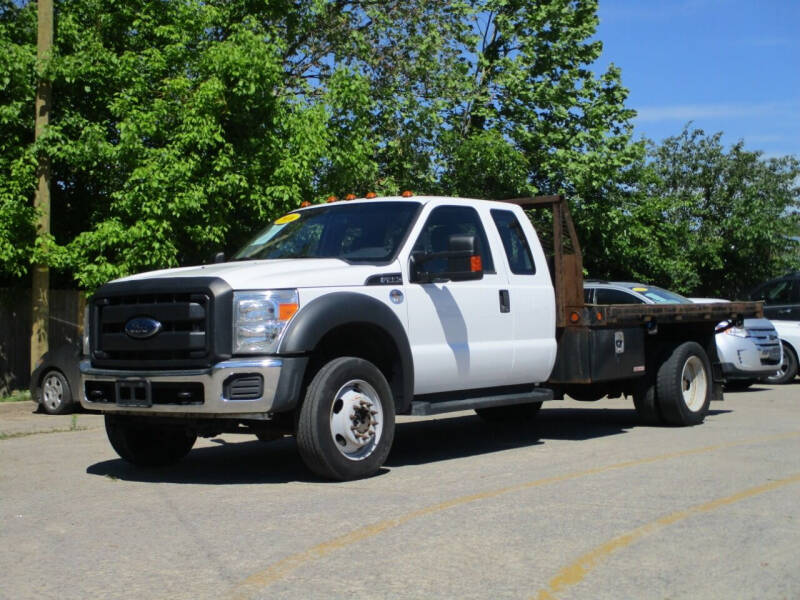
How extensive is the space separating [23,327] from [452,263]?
1193cm

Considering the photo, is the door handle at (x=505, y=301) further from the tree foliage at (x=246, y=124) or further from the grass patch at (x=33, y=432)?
the tree foliage at (x=246, y=124)

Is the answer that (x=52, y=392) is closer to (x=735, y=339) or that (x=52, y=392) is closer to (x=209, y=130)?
(x=209, y=130)

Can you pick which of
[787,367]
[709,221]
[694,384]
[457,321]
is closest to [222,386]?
[457,321]

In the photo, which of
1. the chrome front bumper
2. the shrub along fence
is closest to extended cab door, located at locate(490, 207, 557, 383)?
the chrome front bumper

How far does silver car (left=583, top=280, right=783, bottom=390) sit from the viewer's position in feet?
53.4

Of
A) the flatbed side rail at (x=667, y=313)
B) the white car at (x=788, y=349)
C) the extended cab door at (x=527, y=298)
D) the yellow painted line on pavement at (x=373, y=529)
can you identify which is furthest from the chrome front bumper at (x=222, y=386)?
the white car at (x=788, y=349)

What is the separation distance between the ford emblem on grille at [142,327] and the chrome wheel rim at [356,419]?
1397 mm

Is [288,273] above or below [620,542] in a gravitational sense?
above

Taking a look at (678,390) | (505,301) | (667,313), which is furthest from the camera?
(678,390)

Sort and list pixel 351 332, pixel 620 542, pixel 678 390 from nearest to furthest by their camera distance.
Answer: pixel 620 542
pixel 351 332
pixel 678 390

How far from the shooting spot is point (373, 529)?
19.9ft

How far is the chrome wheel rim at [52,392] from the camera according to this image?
1416 centimetres

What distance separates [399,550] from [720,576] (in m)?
1.63

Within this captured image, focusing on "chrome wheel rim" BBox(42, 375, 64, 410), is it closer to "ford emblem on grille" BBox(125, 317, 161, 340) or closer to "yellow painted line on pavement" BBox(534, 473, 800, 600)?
"ford emblem on grille" BBox(125, 317, 161, 340)
